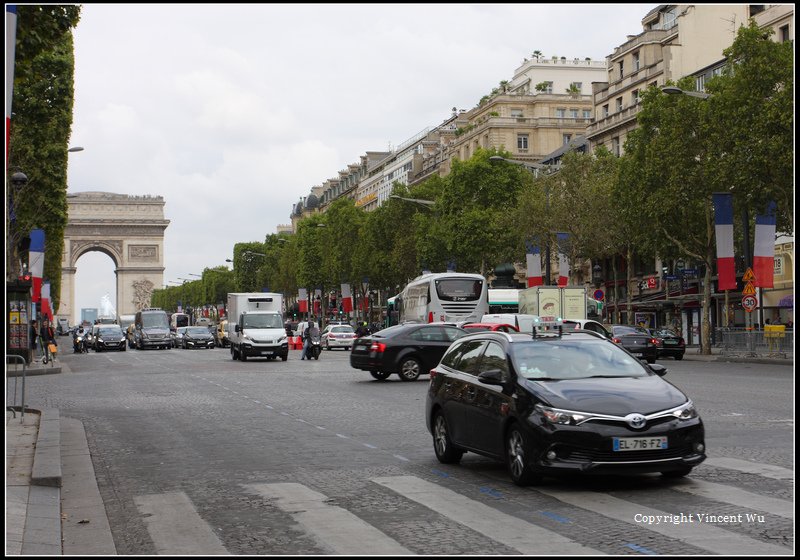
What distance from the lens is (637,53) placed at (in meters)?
65.3

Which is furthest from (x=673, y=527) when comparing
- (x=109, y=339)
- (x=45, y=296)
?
(x=109, y=339)

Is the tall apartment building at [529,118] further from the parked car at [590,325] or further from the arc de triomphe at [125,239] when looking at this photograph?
the arc de triomphe at [125,239]

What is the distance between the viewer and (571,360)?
32.5 feet

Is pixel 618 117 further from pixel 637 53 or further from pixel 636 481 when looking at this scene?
pixel 636 481

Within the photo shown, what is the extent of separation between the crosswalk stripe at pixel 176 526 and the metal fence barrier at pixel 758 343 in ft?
97.2

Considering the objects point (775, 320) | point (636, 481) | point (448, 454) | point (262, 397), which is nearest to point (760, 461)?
point (636, 481)

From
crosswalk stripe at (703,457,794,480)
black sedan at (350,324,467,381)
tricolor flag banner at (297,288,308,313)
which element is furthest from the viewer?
tricolor flag banner at (297,288,308,313)

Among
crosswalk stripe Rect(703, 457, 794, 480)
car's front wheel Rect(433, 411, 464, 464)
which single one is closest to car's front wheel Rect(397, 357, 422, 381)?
car's front wheel Rect(433, 411, 464, 464)

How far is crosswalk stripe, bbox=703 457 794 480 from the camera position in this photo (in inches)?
371

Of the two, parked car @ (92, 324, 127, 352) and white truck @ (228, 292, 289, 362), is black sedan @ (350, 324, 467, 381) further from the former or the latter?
parked car @ (92, 324, 127, 352)

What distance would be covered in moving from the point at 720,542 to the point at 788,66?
3200 cm

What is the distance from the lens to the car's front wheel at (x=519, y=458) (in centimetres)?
892

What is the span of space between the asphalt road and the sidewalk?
192mm

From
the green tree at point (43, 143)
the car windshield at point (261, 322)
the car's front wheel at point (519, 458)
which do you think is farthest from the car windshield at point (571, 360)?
the car windshield at point (261, 322)
